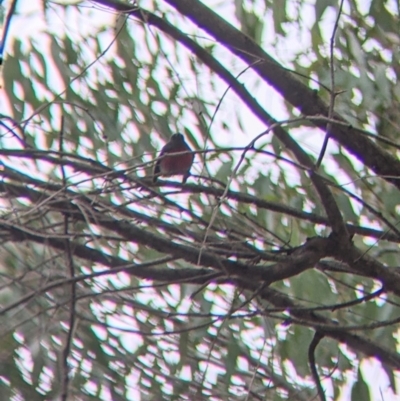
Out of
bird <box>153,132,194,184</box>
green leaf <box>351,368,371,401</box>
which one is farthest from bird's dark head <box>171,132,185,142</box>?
green leaf <box>351,368,371,401</box>

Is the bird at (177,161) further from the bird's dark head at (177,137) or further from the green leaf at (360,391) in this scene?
the green leaf at (360,391)

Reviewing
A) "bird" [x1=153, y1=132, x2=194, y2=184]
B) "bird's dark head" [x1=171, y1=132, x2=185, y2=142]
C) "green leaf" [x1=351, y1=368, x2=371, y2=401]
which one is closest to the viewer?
"green leaf" [x1=351, y1=368, x2=371, y2=401]

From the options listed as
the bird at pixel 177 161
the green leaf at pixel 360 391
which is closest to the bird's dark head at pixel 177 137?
the bird at pixel 177 161

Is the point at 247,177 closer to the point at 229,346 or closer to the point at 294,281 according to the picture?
the point at 294,281

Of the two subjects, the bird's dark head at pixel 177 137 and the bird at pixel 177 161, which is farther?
the bird's dark head at pixel 177 137

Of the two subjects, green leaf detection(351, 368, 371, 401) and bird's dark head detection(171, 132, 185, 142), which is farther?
bird's dark head detection(171, 132, 185, 142)

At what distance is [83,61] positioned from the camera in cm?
359

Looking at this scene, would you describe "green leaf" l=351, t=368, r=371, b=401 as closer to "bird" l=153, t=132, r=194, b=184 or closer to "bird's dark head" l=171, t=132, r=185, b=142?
"bird" l=153, t=132, r=194, b=184

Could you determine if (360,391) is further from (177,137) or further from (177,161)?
(177,161)

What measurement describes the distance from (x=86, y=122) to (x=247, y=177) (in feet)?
2.28

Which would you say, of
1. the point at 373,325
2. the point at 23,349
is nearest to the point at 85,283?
the point at 23,349

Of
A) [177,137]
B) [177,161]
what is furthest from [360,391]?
[177,161]

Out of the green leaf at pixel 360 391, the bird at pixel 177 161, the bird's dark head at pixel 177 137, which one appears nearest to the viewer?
the green leaf at pixel 360 391

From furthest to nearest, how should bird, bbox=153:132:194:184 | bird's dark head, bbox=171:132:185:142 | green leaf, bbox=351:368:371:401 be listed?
bird's dark head, bbox=171:132:185:142, bird, bbox=153:132:194:184, green leaf, bbox=351:368:371:401
